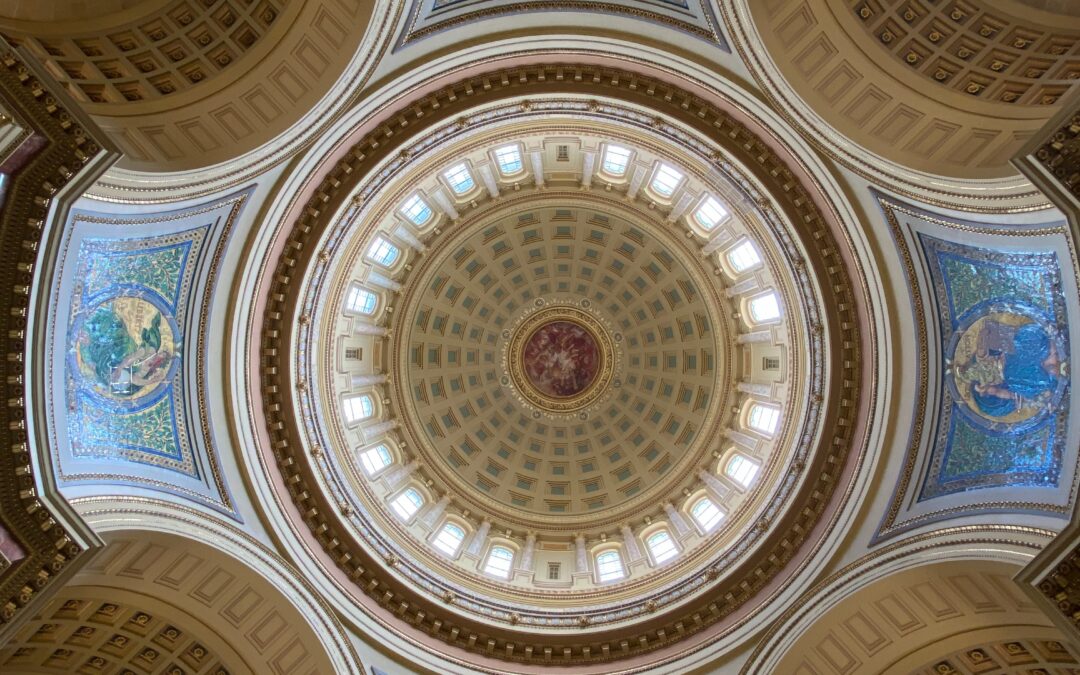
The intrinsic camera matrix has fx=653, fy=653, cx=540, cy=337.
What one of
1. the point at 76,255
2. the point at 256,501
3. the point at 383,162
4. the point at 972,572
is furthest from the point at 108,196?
the point at 972,572

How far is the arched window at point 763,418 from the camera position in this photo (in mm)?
26337

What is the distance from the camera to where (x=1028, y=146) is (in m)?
12.0

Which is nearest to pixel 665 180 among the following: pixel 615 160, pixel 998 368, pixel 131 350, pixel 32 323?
pixel 615 160

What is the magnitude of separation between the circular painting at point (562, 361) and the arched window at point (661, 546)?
27.6ft

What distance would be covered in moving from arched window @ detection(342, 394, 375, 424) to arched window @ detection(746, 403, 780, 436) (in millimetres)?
16788

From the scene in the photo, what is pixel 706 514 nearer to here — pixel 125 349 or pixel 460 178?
pixel 460 178

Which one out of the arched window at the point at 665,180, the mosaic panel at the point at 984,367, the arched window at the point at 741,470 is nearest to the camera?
the mosaic panel at the point at 984,367

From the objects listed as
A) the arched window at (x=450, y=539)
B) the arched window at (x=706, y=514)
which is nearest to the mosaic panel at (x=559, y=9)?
the arched window at (x=706, y=514)

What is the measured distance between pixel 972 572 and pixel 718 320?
15.5 metres

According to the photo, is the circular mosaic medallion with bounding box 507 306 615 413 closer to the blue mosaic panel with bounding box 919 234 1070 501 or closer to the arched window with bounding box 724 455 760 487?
the arched window with bounding box 724 455 760 487

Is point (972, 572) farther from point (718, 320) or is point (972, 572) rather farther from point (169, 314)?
point (169, 314)

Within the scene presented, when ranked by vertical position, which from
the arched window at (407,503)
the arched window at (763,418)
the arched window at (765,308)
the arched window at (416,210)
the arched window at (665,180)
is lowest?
the arched window at (407,503)

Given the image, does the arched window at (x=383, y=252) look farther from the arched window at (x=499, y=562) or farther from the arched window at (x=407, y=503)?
the arched window at (x=499, y=562)

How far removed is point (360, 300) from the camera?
27562mm
